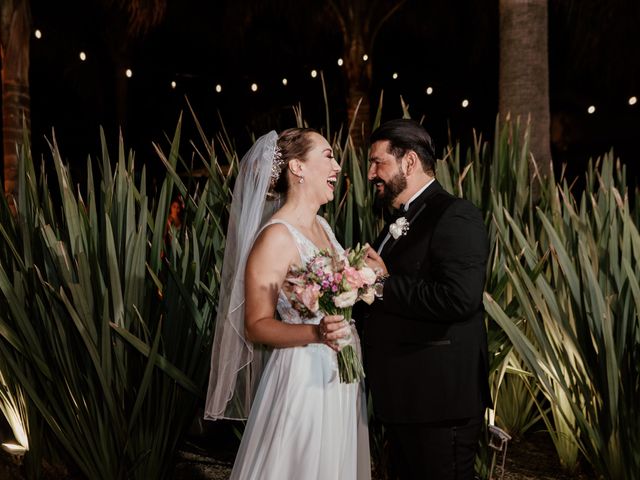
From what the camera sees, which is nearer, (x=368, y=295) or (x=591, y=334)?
(x=368, y=295)

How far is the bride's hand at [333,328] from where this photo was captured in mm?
2508

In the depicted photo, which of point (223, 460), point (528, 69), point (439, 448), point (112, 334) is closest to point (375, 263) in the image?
point (439, 448)

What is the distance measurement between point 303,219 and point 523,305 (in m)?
1.06

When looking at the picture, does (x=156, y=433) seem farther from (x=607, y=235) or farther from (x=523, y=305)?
(x=607, y=235)

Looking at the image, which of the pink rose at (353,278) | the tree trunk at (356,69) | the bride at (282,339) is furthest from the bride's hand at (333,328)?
the tree trunk at (356,69)

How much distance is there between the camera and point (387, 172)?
294cm

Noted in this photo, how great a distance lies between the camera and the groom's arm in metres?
2.59

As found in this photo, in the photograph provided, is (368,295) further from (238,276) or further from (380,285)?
(238,276)

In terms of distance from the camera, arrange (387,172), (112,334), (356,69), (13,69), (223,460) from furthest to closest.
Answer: (356,69) < (13,69) < (223,460) < (112,334) < (387,172)

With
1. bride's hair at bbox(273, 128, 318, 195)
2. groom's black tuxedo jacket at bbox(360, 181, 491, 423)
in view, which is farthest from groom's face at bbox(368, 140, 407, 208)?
bride's hair at bbox(273, 128, 318, 195)

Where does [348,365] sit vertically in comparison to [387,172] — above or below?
below

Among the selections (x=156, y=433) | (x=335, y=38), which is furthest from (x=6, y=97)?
(x=335, y=38)

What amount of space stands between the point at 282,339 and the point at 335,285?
38 centimetres

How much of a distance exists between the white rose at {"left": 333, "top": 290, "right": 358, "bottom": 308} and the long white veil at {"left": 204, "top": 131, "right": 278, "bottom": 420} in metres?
0.64
